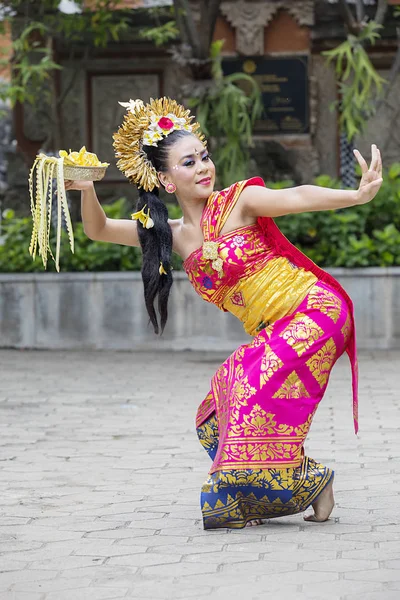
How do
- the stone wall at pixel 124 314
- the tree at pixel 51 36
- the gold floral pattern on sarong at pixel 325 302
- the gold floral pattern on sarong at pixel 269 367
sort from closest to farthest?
the gold floral pattern on sarong at pixel 269 367, the gold floral pattern on sarong at pixel 325 302, the stone wall at pixel 124 314, the tree at pixel 51 36

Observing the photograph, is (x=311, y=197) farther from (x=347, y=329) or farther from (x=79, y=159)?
(x=79, y=159)

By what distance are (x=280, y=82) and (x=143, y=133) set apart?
903 centimetres

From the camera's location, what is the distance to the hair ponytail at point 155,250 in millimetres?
5004

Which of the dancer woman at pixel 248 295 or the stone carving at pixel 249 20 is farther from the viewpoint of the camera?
the stone carving at pixel 249 20

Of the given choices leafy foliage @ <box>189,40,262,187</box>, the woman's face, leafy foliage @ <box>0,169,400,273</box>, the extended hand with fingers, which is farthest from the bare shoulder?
leafy foliage @ <box>189,40,262,187</box>

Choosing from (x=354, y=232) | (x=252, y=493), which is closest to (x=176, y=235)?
(x=252, y=493)

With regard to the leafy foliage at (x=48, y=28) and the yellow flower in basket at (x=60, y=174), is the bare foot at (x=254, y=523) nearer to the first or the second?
the yellow flower in basket at (x=60, y=174)

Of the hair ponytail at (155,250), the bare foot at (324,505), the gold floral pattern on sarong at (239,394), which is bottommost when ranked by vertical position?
the bare foot at (324,505)

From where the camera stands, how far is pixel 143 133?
5.05 m

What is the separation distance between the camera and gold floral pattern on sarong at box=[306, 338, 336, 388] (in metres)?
4.67

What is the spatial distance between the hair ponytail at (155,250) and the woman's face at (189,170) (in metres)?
0.12

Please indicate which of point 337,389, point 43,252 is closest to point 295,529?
point 43,252

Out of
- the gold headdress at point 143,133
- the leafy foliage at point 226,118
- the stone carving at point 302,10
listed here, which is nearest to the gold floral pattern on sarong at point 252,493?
the gold headdress at point 143,133

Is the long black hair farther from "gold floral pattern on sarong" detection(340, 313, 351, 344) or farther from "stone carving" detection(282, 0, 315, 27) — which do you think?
"stone carving" detection(282, 0, 315, 27)
